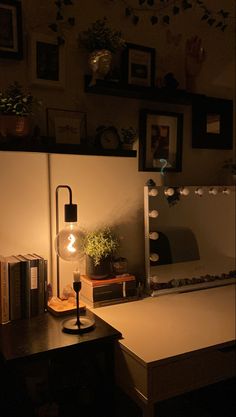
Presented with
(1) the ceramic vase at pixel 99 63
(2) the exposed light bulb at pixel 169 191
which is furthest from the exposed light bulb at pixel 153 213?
(1) the ceramic vase at pixel 99 63

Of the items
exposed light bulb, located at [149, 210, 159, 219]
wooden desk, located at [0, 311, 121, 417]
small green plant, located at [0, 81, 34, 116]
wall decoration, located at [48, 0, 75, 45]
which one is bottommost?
wooden desk, located at [0, 311, 121, 417]

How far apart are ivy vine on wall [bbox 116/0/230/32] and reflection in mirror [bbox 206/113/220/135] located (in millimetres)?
516

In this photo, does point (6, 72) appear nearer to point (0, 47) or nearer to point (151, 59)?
point (0, 47)

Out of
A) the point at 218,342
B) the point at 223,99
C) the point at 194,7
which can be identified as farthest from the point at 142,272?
the point at 194,7

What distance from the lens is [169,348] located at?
1.33m

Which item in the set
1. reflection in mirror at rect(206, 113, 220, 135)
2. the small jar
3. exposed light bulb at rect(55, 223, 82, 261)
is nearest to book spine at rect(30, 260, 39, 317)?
exposed light bulb at rect(55, 223, 82, 261)

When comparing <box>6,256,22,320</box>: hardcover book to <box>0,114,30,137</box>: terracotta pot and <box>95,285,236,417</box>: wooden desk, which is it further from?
<box>0,114,30,137</box>: terracotta pot

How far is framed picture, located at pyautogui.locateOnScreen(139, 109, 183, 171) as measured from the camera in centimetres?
201

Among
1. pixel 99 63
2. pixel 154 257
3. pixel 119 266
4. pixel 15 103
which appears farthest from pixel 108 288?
pixel 99 63

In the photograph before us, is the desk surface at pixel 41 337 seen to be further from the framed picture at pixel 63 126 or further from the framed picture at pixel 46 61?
the framed picture at pixel 46 61

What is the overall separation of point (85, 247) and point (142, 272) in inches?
20.6

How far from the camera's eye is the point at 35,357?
1.22 meters

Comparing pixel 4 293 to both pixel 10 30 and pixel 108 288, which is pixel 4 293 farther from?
pixel 10 30

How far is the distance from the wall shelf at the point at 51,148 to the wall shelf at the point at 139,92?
0.97 feet
